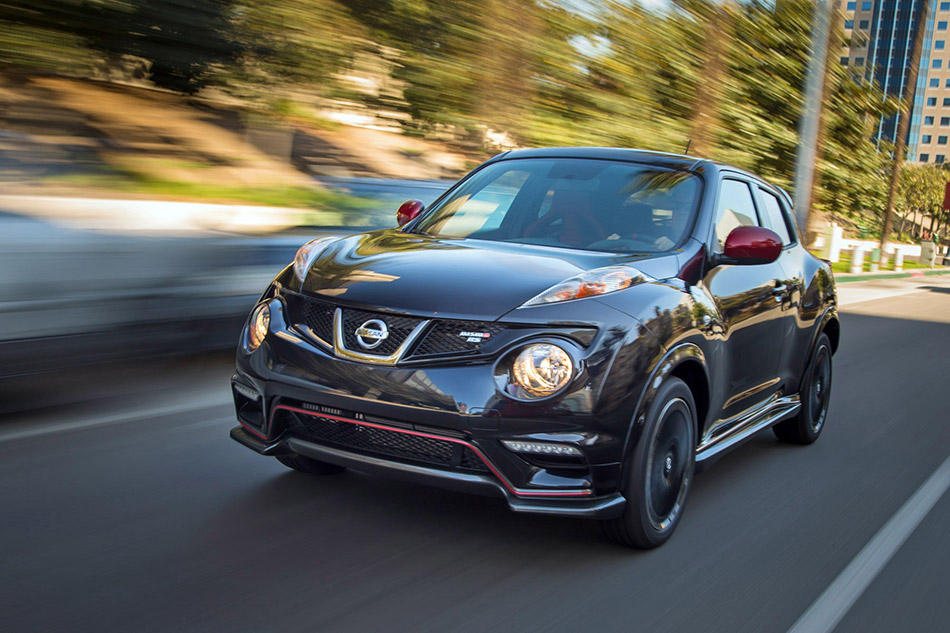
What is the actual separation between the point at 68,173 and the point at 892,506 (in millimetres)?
5729

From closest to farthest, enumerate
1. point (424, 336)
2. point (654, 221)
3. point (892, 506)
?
1. point (424, 336)
2. point (654, 221)
3. point (892, 506)

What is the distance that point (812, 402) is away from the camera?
5961 mm

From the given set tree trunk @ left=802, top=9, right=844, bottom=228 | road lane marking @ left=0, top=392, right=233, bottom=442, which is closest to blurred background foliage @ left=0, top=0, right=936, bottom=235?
tree trunk @ left=802, top=9, right=844, bottom=228

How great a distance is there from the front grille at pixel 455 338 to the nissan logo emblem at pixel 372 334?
14 cm

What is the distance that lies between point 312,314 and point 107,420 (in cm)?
218

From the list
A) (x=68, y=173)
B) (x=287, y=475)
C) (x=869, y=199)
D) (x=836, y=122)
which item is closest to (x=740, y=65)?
(x=836, y=122)

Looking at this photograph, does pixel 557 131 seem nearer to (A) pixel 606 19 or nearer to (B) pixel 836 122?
(A) pixel 606 19

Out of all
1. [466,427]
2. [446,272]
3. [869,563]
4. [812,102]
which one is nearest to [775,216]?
[869,563]

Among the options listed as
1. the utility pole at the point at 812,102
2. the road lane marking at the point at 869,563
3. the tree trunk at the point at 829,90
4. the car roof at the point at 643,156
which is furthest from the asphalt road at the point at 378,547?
the tree trunk at the point at 829,90

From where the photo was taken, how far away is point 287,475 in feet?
14.8

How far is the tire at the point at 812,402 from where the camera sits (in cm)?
582

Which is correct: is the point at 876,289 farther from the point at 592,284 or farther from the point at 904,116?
the point at 592,284

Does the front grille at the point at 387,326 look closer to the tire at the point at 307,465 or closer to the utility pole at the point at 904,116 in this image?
the tire at the point at 307,465

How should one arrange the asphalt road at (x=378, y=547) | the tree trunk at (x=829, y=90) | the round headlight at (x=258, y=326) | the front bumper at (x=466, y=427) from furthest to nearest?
1. the tree trunk at (x=829, y=90)
2. the round headlight at (x=258, y=326)
3. the front bumper at (x=466, y=427)
4. the asphalt road at (x=378, y=547)
